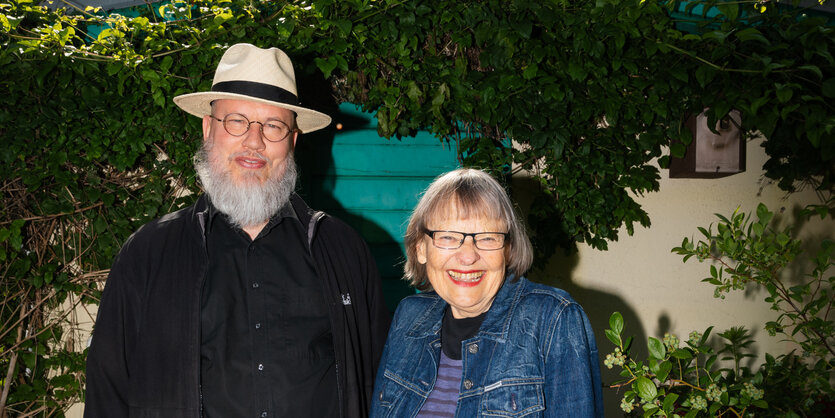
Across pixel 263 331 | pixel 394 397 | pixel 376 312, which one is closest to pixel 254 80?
pixel 263 331

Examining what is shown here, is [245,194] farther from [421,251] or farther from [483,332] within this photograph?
[483,332]

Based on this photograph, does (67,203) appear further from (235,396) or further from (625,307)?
(625,307)

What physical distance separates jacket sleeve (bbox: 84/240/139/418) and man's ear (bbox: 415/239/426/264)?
114cm

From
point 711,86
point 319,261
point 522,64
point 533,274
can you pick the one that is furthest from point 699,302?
point 319,261

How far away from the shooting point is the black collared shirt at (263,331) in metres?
2.28

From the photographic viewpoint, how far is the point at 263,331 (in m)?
2.34

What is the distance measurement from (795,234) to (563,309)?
3.55 m

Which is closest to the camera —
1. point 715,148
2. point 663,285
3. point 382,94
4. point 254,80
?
point 254,80

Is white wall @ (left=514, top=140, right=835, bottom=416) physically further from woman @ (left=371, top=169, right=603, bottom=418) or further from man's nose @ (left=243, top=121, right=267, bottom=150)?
man's nose @ (left=243, top=121, right=267, bottom=150)

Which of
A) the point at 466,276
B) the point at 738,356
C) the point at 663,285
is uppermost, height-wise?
the point at 466,276

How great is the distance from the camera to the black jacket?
7.44 ft

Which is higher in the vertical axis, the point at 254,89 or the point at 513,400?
the point at 254,89

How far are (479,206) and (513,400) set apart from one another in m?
0.58

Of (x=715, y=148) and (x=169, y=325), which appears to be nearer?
(x=169, y=325)
